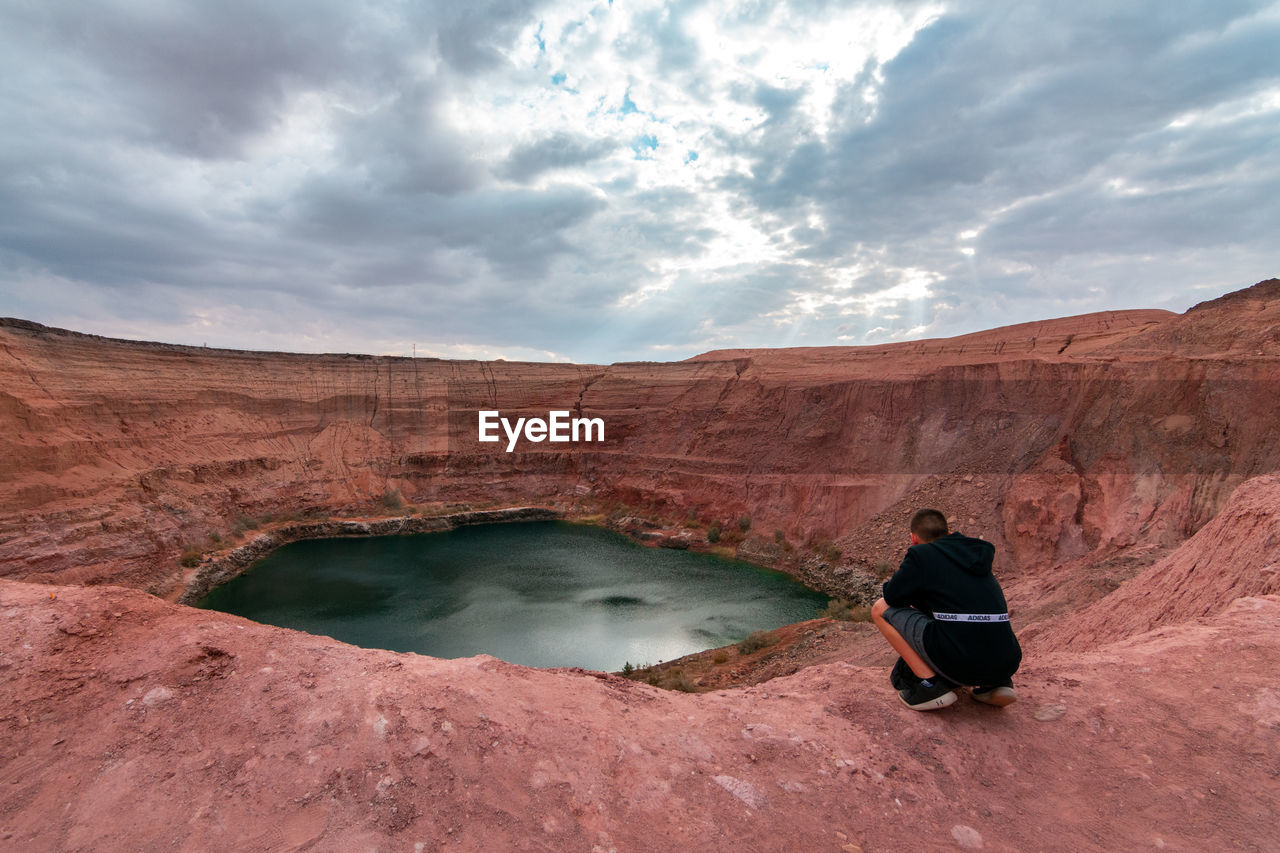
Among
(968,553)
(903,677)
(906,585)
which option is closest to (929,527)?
(968,553)

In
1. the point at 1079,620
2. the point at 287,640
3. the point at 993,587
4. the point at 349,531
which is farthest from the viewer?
the point at 349,531

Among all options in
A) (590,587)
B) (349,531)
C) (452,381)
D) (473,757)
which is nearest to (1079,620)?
(473,757)

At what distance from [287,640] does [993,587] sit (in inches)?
171

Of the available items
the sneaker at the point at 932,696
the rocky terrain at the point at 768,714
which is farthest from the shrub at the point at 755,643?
the sneaker at the point at 932,696

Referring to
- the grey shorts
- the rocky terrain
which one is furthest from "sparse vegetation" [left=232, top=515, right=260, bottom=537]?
the grey shorts

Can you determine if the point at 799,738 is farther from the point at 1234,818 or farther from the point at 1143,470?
the point at 1143,470

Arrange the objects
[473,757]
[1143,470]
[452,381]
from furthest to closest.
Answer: [452,381]
[1143,470]
[473,757]

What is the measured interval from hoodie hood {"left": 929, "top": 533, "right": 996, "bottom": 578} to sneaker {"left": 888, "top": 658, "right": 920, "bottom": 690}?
2.66 ft

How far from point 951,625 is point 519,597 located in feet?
61.3

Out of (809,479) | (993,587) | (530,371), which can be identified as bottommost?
(809,479)

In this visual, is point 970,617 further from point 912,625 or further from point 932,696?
point 932,696

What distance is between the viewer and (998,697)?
11.4 feet

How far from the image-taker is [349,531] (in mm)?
28312

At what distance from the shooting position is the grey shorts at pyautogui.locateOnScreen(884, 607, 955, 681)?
135 inches
